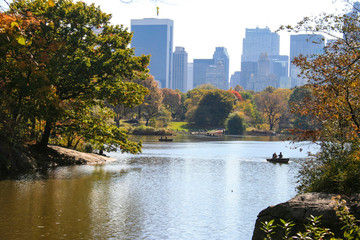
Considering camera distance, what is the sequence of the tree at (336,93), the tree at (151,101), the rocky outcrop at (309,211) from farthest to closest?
the tree at (151,101) → the tree at (336,93) → the rocky outcrop at (309,211)

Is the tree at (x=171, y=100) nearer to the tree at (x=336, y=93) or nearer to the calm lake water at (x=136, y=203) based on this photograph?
the calm lake water at (x=136, y=203)

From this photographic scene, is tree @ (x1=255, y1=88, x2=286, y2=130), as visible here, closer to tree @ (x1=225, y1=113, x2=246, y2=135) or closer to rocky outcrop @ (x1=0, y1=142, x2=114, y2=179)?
tree @ (x1=225, y1=113, x2=246, y2=135)

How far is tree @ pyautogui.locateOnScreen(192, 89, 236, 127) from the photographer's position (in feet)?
424

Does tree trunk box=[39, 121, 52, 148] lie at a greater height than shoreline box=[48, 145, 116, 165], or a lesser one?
greater

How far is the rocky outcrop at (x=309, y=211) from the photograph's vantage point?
10609 millimetres

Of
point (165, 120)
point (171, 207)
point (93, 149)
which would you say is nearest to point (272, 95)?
point (165, 120)

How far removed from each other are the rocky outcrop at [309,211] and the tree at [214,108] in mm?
117102

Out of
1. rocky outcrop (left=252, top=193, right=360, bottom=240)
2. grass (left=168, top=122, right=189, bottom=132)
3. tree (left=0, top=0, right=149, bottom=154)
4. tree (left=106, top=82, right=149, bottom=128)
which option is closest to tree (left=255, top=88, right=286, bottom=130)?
grass (left=168, top=122, right=189, bottom=132)

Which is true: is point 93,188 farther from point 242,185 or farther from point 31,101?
point 242,185

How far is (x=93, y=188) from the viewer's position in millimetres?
24828

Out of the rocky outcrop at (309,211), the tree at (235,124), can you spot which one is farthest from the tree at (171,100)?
the rocky outcrop at (309,211)

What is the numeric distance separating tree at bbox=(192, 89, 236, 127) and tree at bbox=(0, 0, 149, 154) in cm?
9558

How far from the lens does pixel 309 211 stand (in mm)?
10977

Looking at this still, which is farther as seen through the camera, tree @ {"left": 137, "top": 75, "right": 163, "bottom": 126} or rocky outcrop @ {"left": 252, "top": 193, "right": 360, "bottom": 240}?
tree @ {"left": 137, "top": 75, "right": 163, "bottom": 126}
